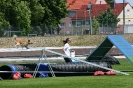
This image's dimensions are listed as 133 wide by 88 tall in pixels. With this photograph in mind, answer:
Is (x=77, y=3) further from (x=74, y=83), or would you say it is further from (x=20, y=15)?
(x=74, y=83)

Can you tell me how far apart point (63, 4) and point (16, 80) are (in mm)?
67206

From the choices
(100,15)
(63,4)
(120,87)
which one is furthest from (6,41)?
(100,15)

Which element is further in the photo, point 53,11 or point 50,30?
point 53,11

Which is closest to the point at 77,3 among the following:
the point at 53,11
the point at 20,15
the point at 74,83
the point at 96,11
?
the point at 96,11

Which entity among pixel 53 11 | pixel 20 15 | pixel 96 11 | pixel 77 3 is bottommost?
pixel 96 11

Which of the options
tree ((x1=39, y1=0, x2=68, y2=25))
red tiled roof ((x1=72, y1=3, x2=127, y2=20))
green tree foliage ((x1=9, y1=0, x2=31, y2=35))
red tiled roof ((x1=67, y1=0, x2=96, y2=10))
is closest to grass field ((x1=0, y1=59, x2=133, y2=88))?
green tree foliage ((x1=9, y1=0, x2=31, y2=35))

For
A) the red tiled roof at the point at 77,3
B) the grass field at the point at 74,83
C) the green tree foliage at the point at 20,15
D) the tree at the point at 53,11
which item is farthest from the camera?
the red tiled roof at the point at 77,3

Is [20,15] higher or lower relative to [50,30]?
higher

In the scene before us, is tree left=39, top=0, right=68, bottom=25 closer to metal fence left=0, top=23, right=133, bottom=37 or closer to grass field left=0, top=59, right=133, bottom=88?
metal fence left=0, top=23, right=133, bottom=37

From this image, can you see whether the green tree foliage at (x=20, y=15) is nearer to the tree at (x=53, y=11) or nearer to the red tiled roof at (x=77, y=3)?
the tree at (x=53, y=11)

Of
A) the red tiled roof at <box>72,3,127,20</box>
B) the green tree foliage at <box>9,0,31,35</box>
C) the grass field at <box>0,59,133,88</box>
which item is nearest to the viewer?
the grass field at <box>0,59,133,88</box>

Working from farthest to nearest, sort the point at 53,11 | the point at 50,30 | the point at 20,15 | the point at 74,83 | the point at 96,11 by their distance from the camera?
the point at 96,11 < the point at 53,11 < the point at 50,30 < the point at 20,15 < the point at 74,83

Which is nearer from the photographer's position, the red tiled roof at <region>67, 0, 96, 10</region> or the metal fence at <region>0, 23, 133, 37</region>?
the metal fence at <region>0, 23, 133, 37</region>

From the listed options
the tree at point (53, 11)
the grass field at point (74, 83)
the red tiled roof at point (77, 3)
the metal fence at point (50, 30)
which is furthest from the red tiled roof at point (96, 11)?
the grass field at point (74, 83)
